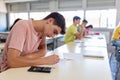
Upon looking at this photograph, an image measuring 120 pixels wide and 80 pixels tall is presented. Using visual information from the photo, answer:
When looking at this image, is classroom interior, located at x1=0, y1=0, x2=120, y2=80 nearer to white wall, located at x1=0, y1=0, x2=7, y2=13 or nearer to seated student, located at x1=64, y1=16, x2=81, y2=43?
white wall, located at x1=0, y1=0, x2=7, y2=13

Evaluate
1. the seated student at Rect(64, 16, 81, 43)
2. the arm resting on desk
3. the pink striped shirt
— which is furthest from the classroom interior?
the arm resting on desk

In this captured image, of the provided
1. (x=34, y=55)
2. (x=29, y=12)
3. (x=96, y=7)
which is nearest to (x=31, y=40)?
(x=34, y=55)

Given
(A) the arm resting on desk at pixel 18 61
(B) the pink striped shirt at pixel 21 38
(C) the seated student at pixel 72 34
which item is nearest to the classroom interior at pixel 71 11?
(C) the seated student at pixel 72 34

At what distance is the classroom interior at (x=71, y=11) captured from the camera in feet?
18.3

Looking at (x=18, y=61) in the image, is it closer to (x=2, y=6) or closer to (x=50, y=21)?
(x=50, y=21)

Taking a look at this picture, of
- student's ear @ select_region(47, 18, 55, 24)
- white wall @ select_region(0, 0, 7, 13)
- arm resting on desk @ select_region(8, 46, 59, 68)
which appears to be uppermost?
white wall @ select_region(0, 0, 7, 13)

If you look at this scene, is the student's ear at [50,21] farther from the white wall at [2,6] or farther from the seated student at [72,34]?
the white wall at [2,6]

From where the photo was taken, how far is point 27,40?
3.86 feet

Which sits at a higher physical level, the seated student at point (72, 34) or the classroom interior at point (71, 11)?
the classroom interior at point (71, 11)

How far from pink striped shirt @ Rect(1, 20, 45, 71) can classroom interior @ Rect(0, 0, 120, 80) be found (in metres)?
3.64

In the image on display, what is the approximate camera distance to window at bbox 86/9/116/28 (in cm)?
568

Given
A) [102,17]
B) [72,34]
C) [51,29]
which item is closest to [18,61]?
[51,29]

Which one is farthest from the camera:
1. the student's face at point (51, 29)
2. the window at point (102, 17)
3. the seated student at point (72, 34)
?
the window at point (102, 17)

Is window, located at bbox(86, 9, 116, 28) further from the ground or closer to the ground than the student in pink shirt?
further from the ground
